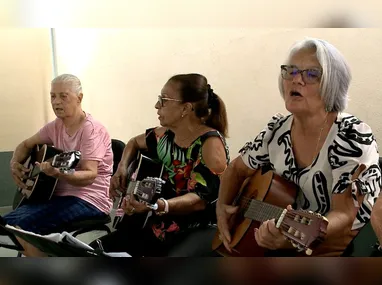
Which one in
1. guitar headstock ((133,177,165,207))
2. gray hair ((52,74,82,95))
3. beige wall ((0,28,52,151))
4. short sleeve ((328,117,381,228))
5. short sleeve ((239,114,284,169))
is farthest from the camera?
beige wall ((0,28,52,151))

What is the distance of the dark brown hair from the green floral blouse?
0.05 m

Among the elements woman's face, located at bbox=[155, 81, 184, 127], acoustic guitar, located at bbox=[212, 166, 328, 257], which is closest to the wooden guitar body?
acoustic guitar, located at bbox=[212, 166, 328, 257]

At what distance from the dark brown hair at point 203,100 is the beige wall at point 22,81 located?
574 mm

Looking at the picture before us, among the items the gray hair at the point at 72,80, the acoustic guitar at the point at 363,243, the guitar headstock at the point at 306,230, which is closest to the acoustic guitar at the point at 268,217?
the guitar headstock at the point at 306,230

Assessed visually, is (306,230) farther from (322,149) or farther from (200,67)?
(200,67)

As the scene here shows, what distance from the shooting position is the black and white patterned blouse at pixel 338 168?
2.80 ft

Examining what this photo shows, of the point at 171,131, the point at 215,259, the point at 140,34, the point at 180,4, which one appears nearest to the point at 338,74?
the point at 180,4

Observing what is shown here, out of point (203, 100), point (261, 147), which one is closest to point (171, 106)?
point (203, 100)

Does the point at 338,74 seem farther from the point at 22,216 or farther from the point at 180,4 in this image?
the point at 22,216

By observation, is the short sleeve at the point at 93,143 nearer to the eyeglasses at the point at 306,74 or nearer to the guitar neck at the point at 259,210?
the guitar neck at the point at 259,210

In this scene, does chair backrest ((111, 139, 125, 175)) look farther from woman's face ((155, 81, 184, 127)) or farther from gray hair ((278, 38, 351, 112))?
gray hair ((278, 38, 351, 112))

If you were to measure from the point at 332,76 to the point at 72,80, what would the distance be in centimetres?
85

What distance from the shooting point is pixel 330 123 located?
2.97ft

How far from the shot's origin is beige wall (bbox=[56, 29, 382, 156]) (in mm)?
1231
